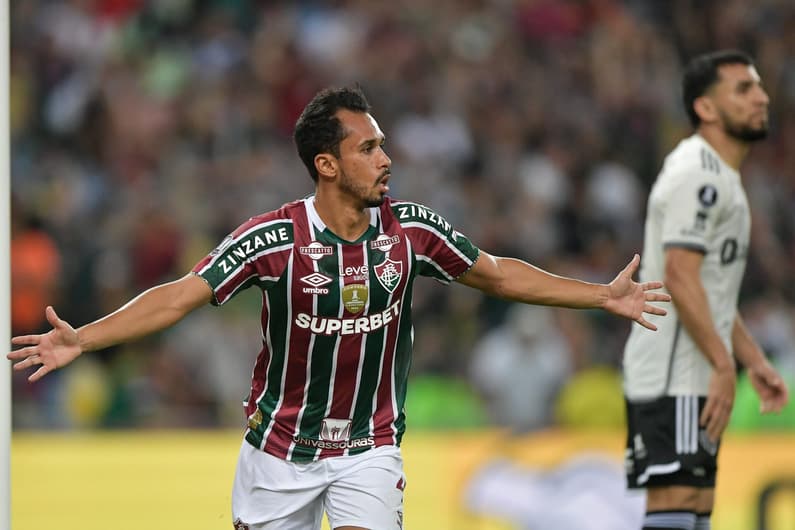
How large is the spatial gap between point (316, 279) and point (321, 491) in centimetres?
79

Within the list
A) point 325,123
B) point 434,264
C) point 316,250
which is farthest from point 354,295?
point 325,123

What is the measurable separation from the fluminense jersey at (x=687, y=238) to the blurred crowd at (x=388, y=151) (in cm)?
347

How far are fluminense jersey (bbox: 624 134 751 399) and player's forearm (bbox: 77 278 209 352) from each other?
88.9 inches

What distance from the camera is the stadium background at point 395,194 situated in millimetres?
8484

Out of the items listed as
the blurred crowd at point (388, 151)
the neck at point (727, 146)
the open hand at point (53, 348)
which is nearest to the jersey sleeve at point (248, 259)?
the open hand at point (53, 348)

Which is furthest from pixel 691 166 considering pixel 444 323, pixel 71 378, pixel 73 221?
pixel 73 221

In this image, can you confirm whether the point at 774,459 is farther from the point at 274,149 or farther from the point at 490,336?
the point at 274,149

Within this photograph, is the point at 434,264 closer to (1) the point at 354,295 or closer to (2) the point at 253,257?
(1) the point at 354,295

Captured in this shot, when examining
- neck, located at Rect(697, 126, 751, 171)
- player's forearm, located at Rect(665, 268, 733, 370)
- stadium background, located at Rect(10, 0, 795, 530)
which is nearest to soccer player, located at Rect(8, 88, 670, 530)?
player's forearm, located at Rect(665, 268, 733, 370)

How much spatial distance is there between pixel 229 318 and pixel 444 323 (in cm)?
164

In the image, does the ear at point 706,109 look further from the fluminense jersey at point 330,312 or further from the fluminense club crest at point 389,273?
the fluminense club crest at point 389,273

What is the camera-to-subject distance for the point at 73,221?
11250 millimetres

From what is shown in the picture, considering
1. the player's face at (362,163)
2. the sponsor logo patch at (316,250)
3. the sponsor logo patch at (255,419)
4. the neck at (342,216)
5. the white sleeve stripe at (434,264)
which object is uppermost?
the player's face at (362,163)

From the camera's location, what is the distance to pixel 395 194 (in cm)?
1155
